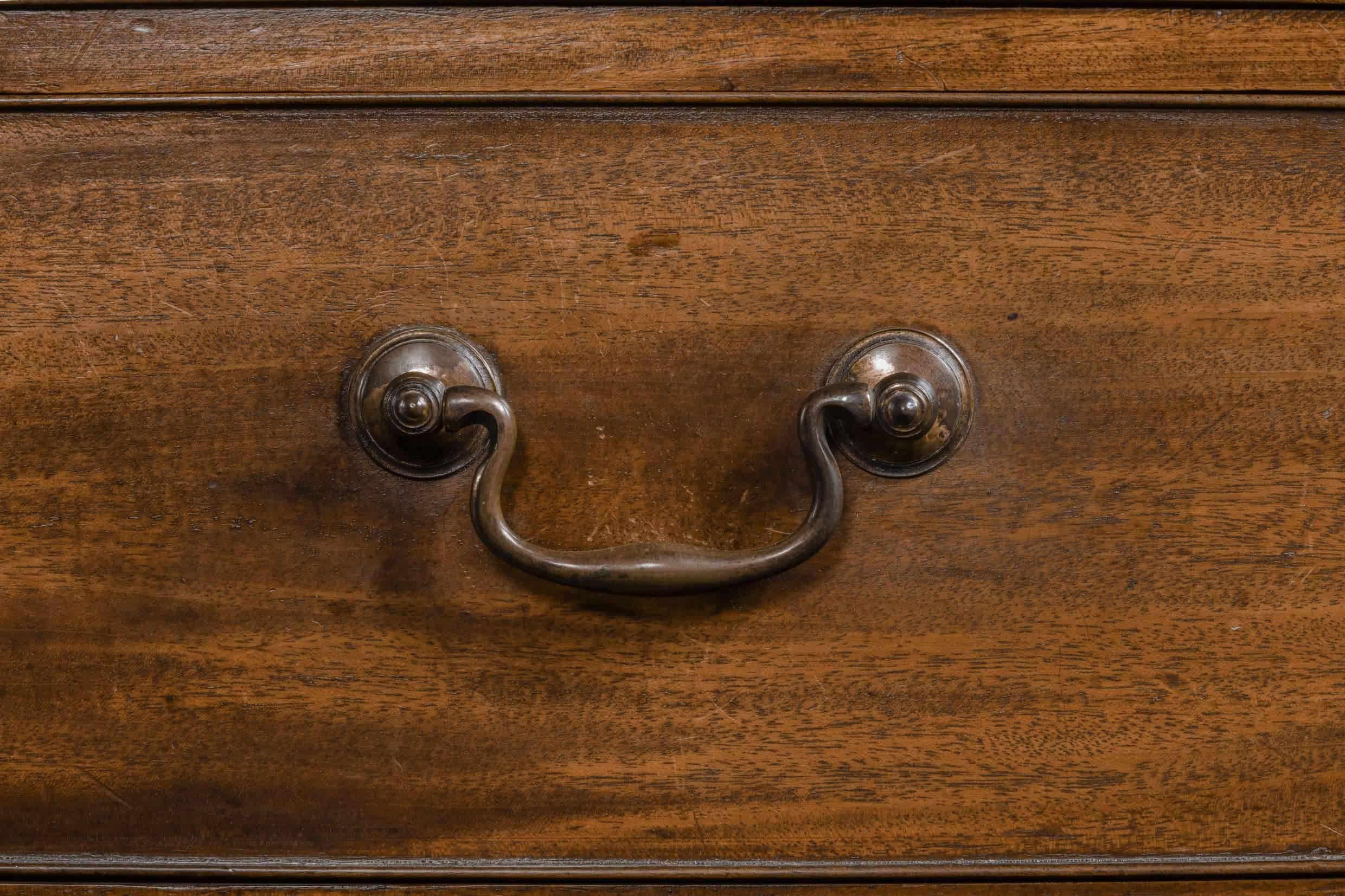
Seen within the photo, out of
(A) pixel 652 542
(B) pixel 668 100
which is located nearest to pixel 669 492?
(A) pixel 652 542

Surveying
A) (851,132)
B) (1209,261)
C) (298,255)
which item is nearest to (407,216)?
(298,255)

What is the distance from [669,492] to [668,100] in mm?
145

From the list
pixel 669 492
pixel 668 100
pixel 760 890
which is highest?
pixel 668 100

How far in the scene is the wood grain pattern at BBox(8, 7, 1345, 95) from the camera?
352 mm

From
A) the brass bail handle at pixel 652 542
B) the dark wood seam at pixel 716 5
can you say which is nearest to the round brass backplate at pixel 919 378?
the brass bail handle at pixel 652 542

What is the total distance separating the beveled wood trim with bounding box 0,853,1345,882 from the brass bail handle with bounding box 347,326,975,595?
118 mm

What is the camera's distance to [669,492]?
362 millimetres

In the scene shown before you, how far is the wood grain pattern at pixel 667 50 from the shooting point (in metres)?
0.35

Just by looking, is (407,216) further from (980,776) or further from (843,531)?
(980,776)

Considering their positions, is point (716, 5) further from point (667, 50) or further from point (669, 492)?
point (669, 492)

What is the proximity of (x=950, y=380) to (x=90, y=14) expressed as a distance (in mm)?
345

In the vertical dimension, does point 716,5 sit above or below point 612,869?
above

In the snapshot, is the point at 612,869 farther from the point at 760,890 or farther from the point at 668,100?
the point at 668,100

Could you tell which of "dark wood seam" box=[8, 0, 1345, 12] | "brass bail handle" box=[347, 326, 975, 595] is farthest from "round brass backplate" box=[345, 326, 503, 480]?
"dark wood seam" box=[8, 0, 1345, 12]
